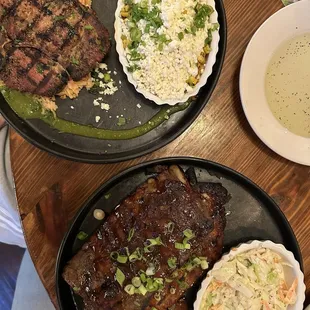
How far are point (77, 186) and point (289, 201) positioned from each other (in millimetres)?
1054

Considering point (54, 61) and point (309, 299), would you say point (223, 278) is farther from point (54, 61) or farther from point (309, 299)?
point (54, 61)

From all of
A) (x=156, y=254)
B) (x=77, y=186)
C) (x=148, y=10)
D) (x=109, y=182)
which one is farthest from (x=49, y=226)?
(x=148, y=10)

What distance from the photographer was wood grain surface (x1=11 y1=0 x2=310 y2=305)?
7.04 feet

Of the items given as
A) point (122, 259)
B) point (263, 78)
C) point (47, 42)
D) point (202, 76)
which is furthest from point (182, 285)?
point (47, 42)

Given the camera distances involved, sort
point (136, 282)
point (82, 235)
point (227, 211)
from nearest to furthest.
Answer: point (136, 282), point (82, 235), point (227, 211)

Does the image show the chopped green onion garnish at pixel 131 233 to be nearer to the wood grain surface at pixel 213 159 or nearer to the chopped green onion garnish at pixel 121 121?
the wood grain surface at pixel 213 159

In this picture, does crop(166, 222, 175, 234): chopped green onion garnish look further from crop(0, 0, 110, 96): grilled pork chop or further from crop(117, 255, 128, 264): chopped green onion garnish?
crop(0, 0, 110, 96): grilled pork chop

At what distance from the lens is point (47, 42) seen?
2.01m

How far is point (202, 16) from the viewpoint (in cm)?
204

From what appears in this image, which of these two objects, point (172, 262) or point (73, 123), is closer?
point (172, 262)

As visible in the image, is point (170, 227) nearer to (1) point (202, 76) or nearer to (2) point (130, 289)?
(2) point (130, 289)

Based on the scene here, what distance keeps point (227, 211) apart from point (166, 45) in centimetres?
84

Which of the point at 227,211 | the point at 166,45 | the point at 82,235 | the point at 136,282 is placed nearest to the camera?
the point at 136,282

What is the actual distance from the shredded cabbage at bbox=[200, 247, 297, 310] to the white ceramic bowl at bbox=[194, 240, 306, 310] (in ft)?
0.06
